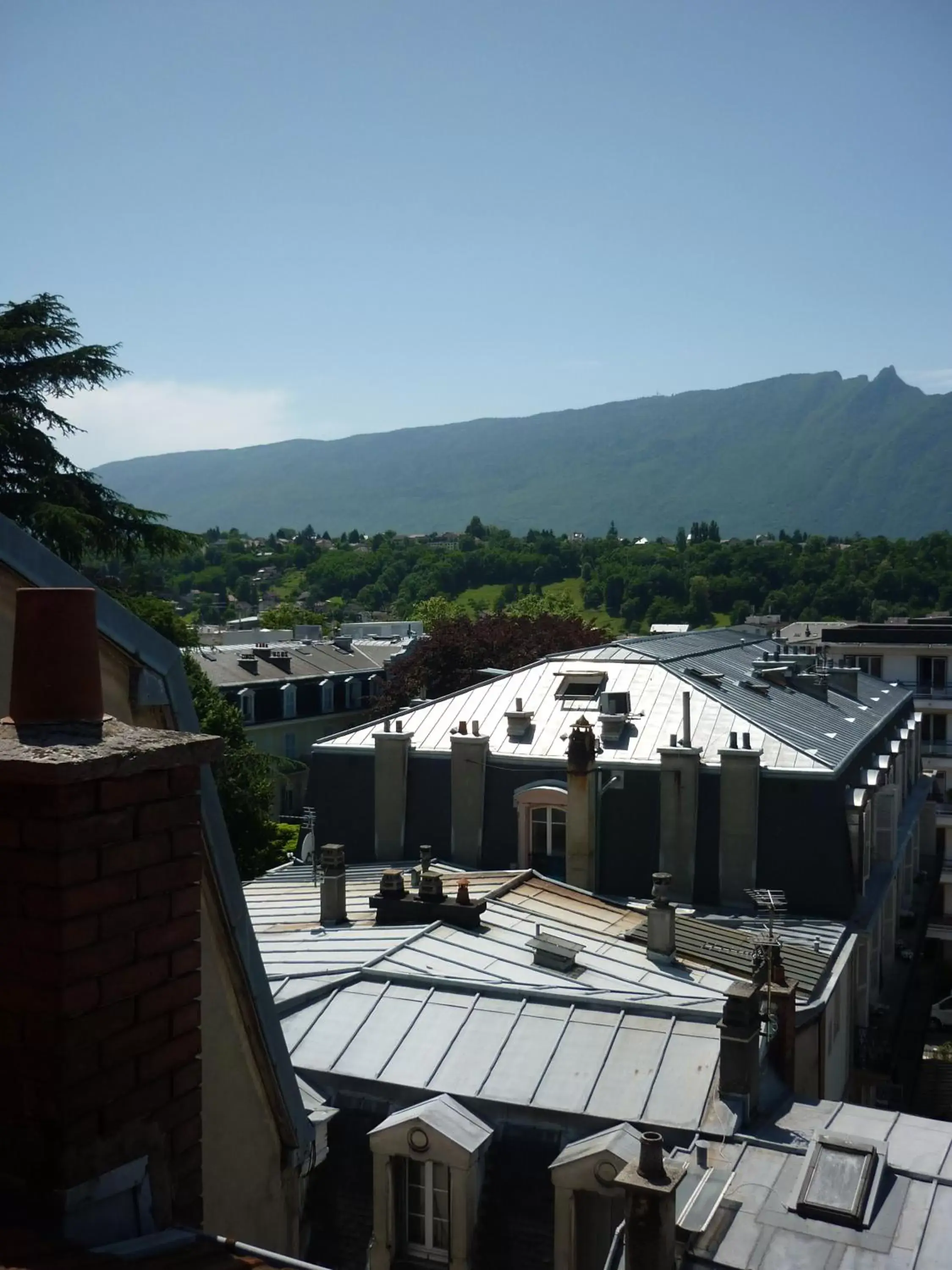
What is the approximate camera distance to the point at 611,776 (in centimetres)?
2480

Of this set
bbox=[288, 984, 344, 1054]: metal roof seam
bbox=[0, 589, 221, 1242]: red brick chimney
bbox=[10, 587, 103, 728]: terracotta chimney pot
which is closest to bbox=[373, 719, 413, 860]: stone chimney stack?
bbox=[288, 984, 344, 1054]: metal roof seam

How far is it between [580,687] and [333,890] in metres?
10.9

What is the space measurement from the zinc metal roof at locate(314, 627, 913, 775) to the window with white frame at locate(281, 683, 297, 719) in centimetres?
3080

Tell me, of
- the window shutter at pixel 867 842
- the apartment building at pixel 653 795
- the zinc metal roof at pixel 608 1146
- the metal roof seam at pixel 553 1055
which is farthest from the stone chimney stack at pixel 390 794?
the zinc metal roof at pixel 608 1146

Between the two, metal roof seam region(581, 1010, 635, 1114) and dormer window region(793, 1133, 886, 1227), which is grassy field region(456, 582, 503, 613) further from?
dormer window region(793, 1133, 886, 1227)

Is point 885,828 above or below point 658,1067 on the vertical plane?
below

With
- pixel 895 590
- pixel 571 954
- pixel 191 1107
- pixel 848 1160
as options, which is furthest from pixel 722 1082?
pixel 895 590

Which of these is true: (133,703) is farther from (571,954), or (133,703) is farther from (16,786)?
(571,954)

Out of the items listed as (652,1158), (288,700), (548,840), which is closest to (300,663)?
(288,700)

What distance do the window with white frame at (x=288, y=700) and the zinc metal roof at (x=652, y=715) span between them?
1212 inches

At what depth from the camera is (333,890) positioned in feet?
66.0

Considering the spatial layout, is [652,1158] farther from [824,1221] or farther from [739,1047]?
[739,1047]

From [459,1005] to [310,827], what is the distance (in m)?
14.8

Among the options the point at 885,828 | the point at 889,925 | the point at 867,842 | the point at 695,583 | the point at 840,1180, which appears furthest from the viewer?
the point at 695,583
